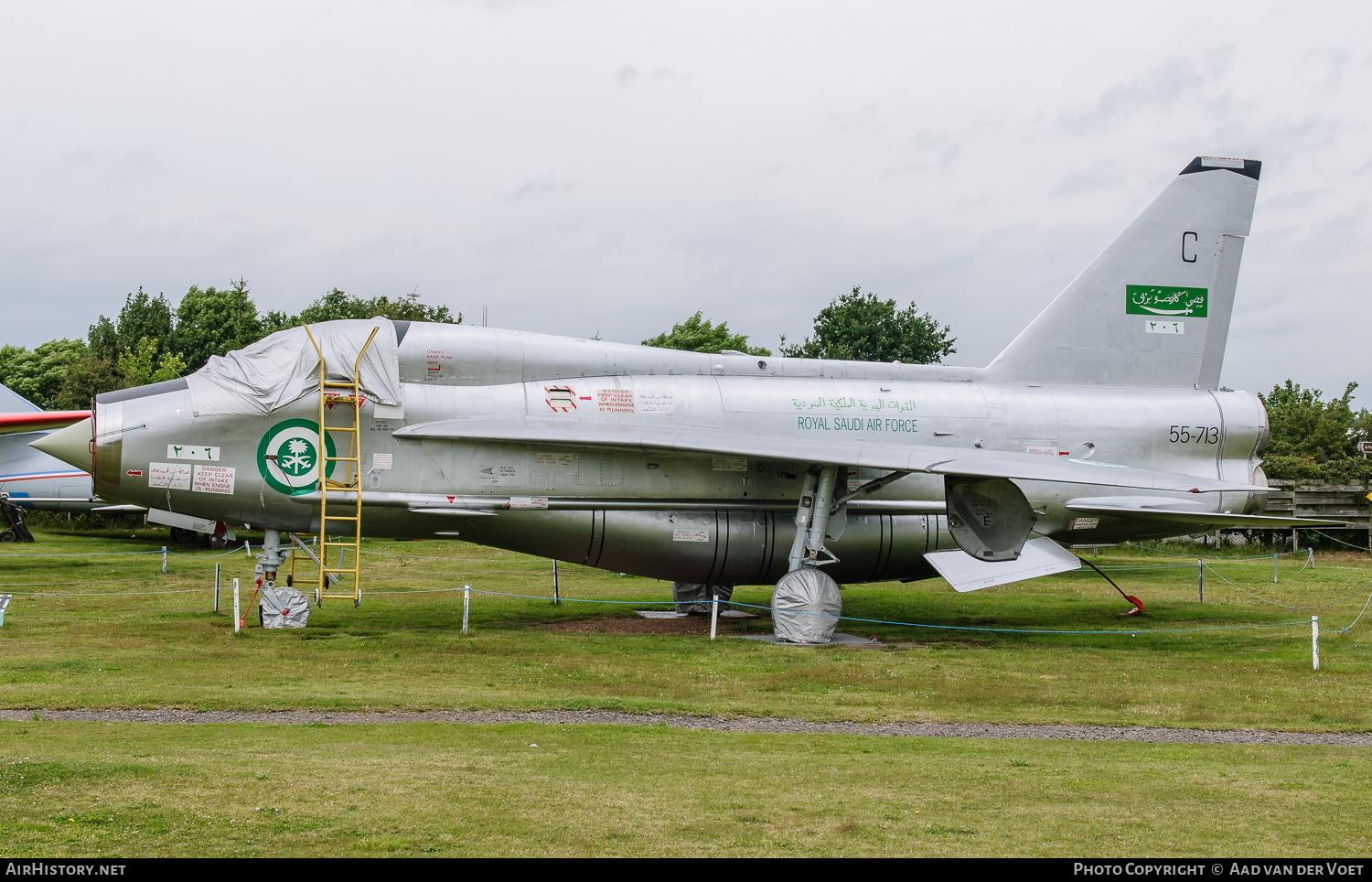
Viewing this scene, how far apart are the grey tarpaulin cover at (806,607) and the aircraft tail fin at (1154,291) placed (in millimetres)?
5612

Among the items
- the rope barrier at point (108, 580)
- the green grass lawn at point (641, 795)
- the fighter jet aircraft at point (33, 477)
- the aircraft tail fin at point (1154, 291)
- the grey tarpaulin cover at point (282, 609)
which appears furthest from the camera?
the fighter jet aircraft at point (33, 477)

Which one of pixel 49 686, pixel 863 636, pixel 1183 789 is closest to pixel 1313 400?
pixel 863 636

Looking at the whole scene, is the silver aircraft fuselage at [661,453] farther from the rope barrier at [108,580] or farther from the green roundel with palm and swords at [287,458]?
the rope barrier at [108,580]

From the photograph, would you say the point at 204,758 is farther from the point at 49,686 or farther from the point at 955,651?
the point at 955,651

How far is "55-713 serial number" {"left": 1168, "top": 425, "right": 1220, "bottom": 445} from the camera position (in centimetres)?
1716

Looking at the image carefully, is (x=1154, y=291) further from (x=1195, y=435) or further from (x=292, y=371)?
(x=292, y=371)

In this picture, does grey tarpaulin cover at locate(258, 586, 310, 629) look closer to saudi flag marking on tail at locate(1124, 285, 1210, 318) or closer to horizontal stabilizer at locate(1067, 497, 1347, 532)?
horizontal stabilizer at locate(1067, 497, 1347, 532)

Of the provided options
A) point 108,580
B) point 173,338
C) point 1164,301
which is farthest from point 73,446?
point 173,338

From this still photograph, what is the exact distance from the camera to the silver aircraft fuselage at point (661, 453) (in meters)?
14.1

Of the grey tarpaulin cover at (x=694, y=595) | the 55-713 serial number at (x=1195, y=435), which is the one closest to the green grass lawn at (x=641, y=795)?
the 55-713 serial number at (x=1195, y=435)

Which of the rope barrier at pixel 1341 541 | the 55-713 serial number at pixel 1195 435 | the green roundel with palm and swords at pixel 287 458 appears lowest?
the rope barrier at pixel 1341 541

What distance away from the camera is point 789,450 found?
46.6ft

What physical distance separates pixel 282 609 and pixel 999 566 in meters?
9.67

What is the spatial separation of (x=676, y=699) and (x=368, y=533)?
5.68m
